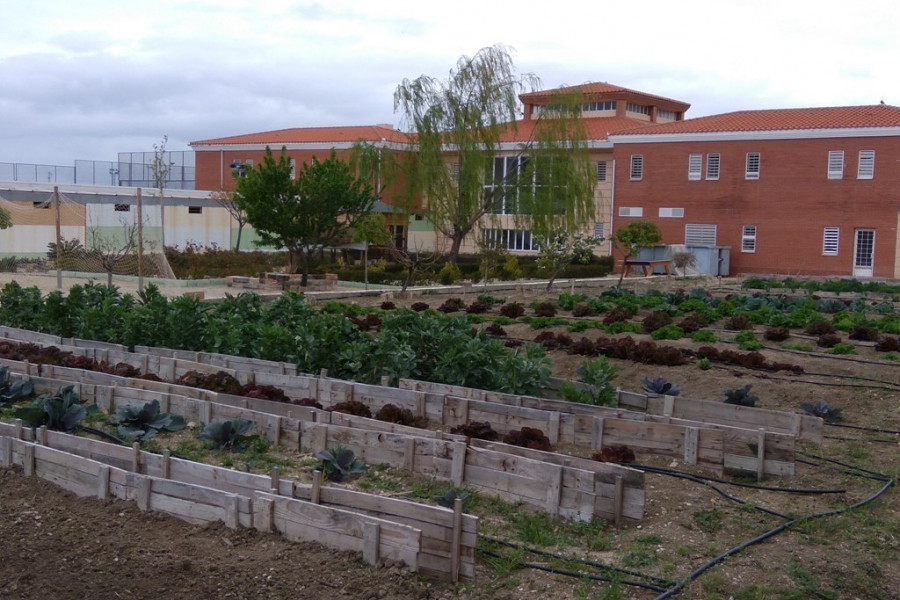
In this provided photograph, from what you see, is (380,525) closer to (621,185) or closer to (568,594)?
(568,594)

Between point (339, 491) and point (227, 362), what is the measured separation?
260 inches

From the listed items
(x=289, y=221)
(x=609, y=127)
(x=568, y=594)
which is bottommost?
(x=568, y=594)

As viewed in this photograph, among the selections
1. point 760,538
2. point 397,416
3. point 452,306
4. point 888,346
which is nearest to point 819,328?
point 888,346

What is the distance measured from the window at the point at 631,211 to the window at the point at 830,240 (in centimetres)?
Answer: 908

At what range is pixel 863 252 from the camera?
42.4 metres

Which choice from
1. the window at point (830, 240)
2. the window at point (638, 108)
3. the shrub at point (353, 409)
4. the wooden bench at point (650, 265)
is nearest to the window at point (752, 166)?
the window at point (830, 240)

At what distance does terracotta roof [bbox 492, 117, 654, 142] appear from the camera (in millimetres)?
52188

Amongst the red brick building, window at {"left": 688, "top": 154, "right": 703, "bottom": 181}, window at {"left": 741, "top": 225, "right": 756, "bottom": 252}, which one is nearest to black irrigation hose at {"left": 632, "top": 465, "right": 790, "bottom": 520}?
the red brick building

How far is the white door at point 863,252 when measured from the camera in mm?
42156

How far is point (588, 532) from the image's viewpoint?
749 cm

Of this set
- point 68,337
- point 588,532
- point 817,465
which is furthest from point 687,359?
point 68,337

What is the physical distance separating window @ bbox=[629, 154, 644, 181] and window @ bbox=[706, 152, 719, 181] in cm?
350

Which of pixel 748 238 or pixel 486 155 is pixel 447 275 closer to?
pixel 486 155

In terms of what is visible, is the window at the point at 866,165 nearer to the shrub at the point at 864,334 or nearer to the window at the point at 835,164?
the window at the point at 835,164
